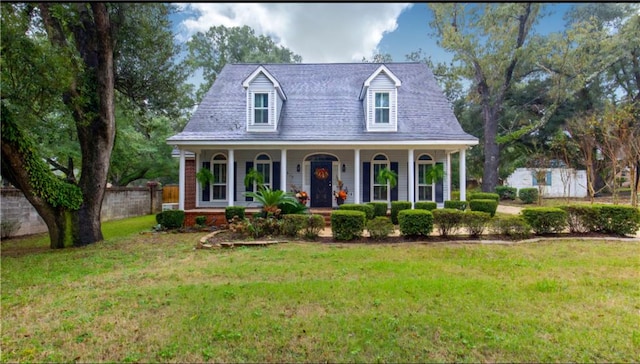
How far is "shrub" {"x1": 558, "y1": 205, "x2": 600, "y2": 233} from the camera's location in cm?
809

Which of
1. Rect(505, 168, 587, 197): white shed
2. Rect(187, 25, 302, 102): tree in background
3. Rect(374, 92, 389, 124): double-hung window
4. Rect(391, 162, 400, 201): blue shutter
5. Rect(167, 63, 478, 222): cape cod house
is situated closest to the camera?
Rect(167, 63, 478, 222): cape cod house

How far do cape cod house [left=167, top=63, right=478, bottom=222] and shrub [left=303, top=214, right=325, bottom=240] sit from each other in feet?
14.7

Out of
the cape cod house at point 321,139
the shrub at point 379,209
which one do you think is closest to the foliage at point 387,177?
the cape cod house at point 321,139

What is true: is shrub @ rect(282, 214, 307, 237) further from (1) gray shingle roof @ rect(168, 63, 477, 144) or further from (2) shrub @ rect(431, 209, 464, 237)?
(1) gray shingle roof @ rect(168, 63, 477, 144)

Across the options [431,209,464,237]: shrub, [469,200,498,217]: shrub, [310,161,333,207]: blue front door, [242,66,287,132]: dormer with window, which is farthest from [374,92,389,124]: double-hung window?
[431,209,464,237]: shrub

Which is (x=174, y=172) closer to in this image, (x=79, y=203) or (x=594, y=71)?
(x=79, y=203)

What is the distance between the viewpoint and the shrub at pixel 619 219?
789 cm

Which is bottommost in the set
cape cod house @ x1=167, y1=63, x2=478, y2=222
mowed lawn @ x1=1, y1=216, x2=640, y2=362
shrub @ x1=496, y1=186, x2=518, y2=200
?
mowed lawn @ x1=1, y1=216, x2=640, y2=362

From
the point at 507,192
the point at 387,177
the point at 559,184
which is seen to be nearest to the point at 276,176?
the point at 387,177

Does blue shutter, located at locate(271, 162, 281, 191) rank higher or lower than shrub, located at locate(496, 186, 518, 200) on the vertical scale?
higher

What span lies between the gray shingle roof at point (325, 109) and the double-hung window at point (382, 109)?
0.64 meters

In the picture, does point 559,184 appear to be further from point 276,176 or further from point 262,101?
point 262,101

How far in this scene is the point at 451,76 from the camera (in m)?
23.8

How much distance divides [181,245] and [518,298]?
7558 millimetres
